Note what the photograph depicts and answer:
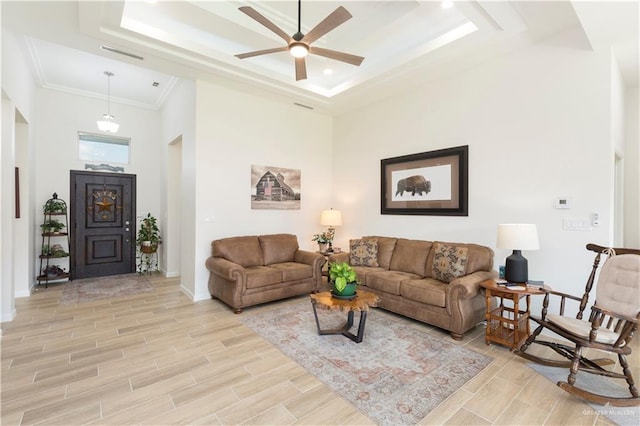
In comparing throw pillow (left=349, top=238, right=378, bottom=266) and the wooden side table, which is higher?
throw pillow (left=349, top=238, right=378, bottom=266)

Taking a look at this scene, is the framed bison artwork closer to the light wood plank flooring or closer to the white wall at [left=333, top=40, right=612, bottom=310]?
the white wall at [left=333, top=40, right=612, bottom=310]

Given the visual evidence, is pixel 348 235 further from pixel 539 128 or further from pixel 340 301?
pixel 539 128

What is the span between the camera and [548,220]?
3455 millimetres

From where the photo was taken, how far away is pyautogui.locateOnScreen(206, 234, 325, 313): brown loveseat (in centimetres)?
407

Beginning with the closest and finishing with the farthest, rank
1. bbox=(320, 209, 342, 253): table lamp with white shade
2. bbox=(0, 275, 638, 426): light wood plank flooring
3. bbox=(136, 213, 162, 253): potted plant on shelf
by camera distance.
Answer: bbox=(0, 275, 638, 426): light wood plank flooring → bbox=(320, 209, 342, 253): table lamp with white shade → bbox=(136, 213, 162, 253): potted plant on shelf

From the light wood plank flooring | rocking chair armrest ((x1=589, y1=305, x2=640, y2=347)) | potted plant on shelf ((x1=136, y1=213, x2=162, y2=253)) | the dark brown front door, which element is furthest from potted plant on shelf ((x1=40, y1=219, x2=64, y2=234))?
rocking chair armrest ((x1=589, y1=305, x2=640, y2=347))

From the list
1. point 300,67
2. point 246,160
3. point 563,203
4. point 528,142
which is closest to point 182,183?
point 246,160

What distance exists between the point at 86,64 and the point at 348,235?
5.28m

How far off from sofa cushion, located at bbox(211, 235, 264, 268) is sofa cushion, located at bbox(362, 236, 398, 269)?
6.28 ft

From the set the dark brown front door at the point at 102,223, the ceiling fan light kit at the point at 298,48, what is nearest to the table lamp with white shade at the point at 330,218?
the ceiling fan light kit at the point at 298,48

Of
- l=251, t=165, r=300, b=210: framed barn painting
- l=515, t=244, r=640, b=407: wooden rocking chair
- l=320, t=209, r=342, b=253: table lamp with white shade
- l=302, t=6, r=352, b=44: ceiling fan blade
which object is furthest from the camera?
l=320, t=209, r=342, b=253: table lamp with white shade

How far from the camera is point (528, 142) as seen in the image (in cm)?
361

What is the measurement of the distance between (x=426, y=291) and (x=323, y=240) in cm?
250

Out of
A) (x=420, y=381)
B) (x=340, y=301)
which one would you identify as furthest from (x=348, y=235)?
(x=420, y=381)
